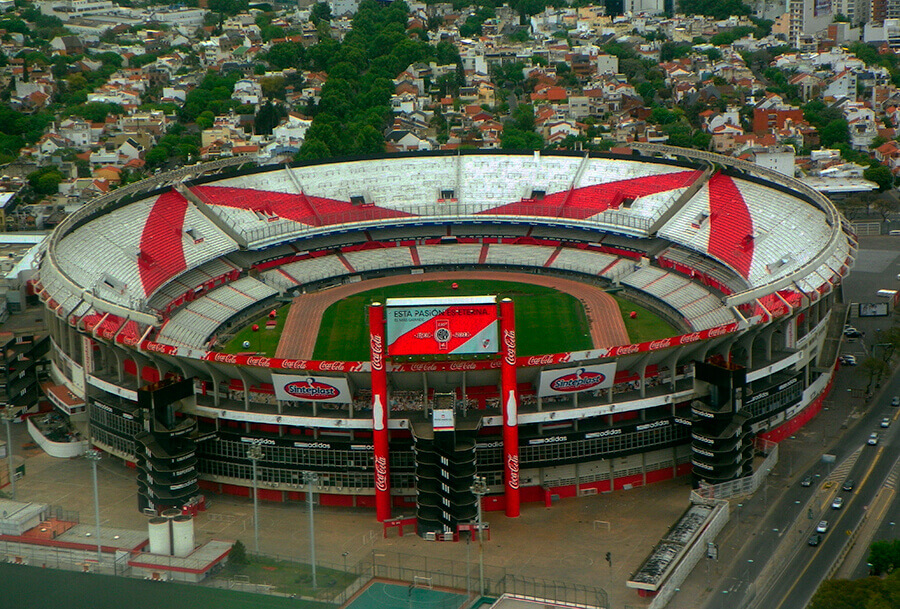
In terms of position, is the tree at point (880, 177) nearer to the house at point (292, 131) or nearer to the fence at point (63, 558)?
the house at point (292, 131)

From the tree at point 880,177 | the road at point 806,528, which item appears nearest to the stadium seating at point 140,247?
the road at point 806,528

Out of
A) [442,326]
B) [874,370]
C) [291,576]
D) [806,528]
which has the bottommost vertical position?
[806,528]

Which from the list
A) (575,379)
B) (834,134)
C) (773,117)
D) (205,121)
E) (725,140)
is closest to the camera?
(575,379)

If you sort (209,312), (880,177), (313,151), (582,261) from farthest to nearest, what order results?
(313,151) → (880,177) → (582,261) → (209,312)

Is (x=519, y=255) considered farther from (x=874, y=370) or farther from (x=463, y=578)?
(x=463, y=578)

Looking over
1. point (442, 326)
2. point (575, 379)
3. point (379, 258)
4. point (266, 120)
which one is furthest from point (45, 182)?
point (575, 379)

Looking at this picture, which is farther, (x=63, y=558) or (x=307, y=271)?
(x=307, y=271)
